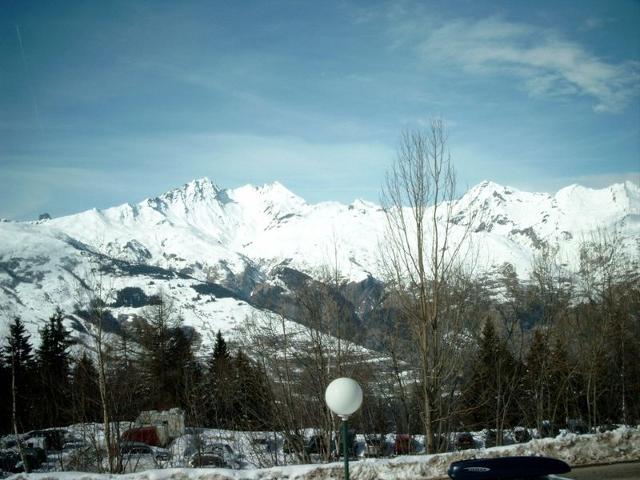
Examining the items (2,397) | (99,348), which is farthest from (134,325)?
(99,348)

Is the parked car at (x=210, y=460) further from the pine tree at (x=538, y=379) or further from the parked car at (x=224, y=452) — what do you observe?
the pine tree at (x=538, y=379)

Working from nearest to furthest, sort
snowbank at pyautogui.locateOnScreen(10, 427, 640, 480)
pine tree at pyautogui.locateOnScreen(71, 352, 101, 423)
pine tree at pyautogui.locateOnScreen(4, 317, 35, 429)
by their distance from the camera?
snowbank at pyautogui.locateOnScreen(10, 427, 640, 480) < pine tree at pyautogui.locateOnScreen(71, 352, 101, 423) < pine tree at pyautogui.locateOnScreen(4, 317, 35, 429)

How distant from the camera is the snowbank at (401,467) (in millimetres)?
10195

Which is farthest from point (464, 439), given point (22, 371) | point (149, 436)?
point (22, 371)

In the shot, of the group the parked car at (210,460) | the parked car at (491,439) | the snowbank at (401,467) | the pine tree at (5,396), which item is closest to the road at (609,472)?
the snowbank at (401,467)

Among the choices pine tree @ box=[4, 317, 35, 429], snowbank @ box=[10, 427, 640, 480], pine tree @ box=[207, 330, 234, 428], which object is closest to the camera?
snowbank @ box=[10, 427, 640, 480]

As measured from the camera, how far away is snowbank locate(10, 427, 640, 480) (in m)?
10.2

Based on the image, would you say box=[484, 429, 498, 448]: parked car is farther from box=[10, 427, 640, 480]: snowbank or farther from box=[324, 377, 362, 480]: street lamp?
box=[324, 377, 362, 480]: street lamp

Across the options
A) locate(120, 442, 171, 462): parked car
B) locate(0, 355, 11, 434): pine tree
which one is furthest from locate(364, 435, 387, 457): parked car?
locate(0, 355, 11, 434): pine tree

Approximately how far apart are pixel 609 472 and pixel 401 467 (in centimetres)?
405

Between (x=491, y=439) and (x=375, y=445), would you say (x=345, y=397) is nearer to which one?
(x=375, y=445)

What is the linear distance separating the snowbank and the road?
23 centimetres

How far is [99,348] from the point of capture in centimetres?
2055

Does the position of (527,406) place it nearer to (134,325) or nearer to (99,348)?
(99,348)
